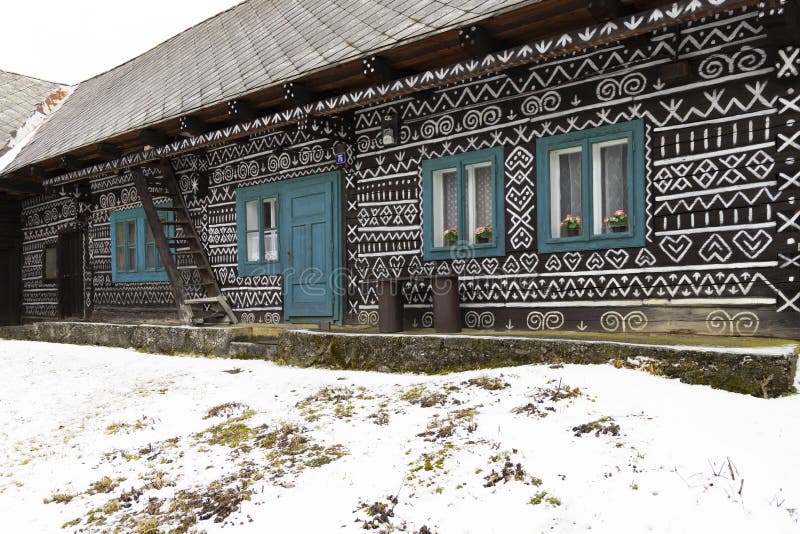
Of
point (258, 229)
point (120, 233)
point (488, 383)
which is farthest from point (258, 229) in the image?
point (488, 383)

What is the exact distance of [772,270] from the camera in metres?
5.30

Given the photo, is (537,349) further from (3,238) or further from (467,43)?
(3,238)

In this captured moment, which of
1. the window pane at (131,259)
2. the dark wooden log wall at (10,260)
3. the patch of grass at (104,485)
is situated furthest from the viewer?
the dark wooden log wall at (10,260)

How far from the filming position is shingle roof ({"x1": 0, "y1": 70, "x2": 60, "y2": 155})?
47.4 feet

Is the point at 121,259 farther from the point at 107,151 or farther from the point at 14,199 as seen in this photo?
the point at 14,199

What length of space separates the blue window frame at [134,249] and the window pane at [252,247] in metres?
2.10

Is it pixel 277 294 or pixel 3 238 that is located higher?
pixel 3 238

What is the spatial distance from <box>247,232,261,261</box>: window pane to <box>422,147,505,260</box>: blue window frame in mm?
3368

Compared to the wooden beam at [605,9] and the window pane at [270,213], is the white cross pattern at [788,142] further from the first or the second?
the window pane at [270,213]

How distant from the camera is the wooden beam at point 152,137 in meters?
9.57


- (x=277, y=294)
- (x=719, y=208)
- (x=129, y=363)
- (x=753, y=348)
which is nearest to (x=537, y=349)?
(x=753, y=348)

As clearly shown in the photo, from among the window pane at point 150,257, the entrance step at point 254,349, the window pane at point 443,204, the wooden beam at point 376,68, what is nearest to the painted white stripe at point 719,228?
the window pane at point 443,204

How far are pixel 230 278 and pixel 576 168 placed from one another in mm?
6002

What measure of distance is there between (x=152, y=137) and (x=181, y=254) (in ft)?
7.46
